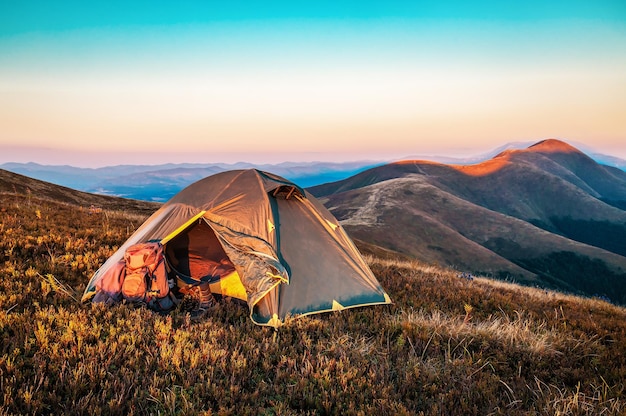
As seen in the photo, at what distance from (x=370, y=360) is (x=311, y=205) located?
4.61 meters

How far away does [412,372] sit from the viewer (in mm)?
5316

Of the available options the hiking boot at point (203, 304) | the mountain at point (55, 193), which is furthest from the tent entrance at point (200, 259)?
the mountain at point (55, 193)

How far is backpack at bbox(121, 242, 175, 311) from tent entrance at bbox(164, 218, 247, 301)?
1637 millimetres

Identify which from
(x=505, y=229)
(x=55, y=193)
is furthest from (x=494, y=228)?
(x=55, y=193)

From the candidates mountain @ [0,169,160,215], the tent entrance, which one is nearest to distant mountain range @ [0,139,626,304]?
mountain @ [0,169,160,215]

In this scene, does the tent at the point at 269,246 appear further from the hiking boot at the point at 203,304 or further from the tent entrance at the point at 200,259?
the hiking boot at the point at 203,304

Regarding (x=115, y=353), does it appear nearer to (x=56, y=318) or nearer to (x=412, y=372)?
(x=56, y=318)

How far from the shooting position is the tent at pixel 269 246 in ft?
24.0

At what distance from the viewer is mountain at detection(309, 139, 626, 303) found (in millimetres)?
81750

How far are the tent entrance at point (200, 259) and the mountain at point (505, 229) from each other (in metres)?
38.4

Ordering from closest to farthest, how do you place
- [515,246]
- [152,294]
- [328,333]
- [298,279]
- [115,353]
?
[115,353], [328,333], [152,294], [298,279], [515,246]

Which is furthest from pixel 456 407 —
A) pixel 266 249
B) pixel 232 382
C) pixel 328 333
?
pixel 266 249

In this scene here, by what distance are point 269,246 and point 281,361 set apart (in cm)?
282

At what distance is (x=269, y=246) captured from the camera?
7.66 meters
